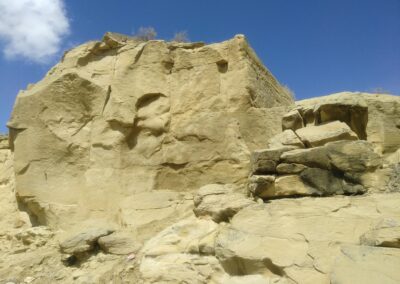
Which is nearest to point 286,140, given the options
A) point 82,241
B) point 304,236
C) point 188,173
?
point 188,173

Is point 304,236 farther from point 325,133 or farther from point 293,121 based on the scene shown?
point 293,121

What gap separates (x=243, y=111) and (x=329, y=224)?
2772 millimetres

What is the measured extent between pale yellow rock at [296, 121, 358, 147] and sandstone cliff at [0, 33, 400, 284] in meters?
0.02

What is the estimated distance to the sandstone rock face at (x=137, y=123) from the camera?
21.2ft

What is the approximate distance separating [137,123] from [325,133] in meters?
3.07

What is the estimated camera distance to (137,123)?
6.84 m

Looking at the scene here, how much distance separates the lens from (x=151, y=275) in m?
4.56

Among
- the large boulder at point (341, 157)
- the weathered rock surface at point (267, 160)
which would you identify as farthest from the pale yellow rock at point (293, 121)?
the large boulder at point (341, 157)

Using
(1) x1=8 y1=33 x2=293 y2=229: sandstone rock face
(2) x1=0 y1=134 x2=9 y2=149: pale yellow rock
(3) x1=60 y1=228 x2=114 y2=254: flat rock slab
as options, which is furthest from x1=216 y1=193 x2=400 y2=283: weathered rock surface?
(2) x1=0 y1=134 x2=9 y2=149: pale yellow rock

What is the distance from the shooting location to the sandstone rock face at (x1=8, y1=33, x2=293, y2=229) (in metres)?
6.46

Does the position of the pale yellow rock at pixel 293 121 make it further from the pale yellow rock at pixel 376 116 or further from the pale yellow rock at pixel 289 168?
the pale yellow rock at pixel 289 168

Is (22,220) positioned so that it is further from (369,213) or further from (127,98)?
(369,213)

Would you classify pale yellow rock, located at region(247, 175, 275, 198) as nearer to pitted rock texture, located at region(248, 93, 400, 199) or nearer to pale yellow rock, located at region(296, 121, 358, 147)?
pitted rock texture, located at region(248, 93, 400, 199)

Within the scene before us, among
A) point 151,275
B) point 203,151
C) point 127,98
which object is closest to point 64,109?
point 127,98
